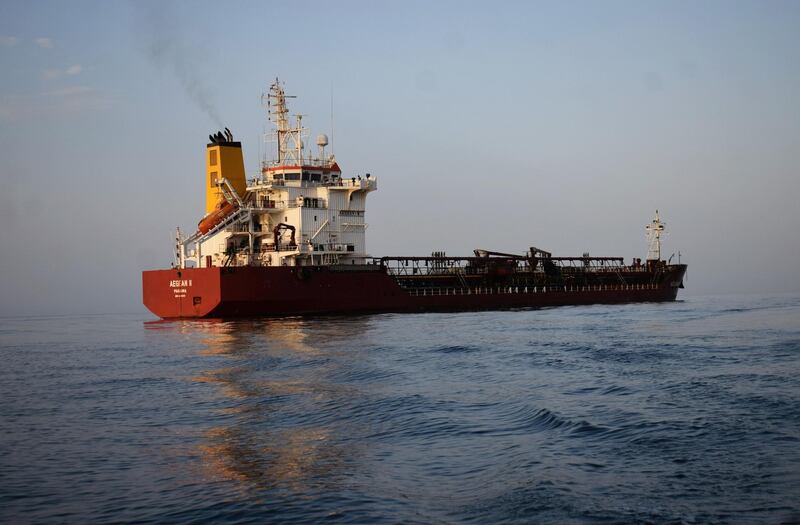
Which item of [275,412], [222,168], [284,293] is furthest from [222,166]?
[275,412]

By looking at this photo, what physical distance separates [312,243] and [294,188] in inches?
134

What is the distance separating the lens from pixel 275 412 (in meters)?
14.8

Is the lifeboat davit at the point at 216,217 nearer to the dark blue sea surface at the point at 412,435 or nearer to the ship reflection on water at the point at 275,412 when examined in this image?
the ship reflection on water at the point at 275,412

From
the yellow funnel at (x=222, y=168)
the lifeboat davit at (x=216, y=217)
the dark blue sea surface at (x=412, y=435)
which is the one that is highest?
the yellow funnel at (x=222, y=168)

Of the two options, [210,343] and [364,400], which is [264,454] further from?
[210,343]

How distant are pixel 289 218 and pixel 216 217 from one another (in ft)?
13.0

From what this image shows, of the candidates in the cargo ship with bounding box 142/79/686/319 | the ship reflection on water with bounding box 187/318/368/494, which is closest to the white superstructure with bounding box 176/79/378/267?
the cargo ship with bounding box 142/79/686/319

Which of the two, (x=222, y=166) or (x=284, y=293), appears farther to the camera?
(x=222, y=166)

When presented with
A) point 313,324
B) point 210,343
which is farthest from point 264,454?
point 313,324

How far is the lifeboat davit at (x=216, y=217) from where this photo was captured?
4191 centimetres

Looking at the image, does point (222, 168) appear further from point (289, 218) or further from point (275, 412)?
point (275, 412)

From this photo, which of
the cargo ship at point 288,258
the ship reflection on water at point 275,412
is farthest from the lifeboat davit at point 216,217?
the ship reflection on water at point 275,412

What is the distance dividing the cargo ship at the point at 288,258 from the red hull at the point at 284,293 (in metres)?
0.05

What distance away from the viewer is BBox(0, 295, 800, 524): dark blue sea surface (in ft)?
28.5
